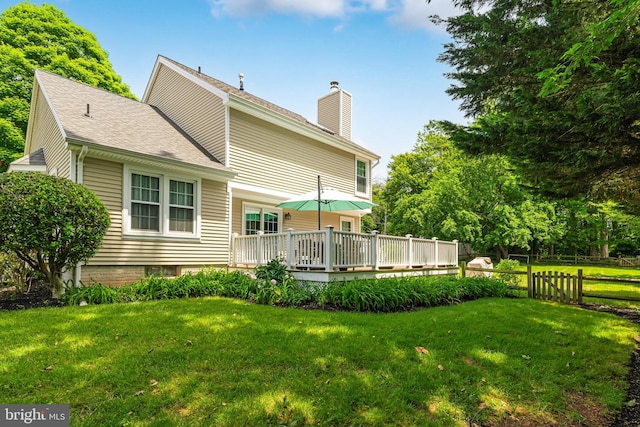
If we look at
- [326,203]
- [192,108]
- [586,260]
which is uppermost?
[192,108]

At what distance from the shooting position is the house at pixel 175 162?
842 cm

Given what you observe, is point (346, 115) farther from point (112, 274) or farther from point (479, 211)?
point (479, 211)

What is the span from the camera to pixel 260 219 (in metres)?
12.3

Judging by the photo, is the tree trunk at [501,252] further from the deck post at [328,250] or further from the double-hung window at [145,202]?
the double-hung window at [145,202]

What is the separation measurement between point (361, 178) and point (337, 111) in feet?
11.5

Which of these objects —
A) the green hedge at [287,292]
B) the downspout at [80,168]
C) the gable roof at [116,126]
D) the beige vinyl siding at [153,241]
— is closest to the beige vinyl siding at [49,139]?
the gable roof at [116,126]

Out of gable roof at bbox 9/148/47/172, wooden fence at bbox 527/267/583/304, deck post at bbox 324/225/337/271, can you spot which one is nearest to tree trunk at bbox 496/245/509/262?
wooden fence at bbox 527/267/583/304

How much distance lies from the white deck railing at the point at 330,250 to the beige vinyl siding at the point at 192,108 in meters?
3.26

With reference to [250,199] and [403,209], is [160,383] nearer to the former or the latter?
A: [250,199]

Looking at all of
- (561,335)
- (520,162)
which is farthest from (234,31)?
(561,335)

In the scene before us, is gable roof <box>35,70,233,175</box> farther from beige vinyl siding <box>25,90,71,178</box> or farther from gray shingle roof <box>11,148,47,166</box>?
gray shingle roof <box>11,148,47,166</box>

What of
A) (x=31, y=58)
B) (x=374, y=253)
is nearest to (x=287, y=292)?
(x=374, y=253)

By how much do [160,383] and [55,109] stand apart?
347 inches

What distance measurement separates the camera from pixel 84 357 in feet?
12.6
